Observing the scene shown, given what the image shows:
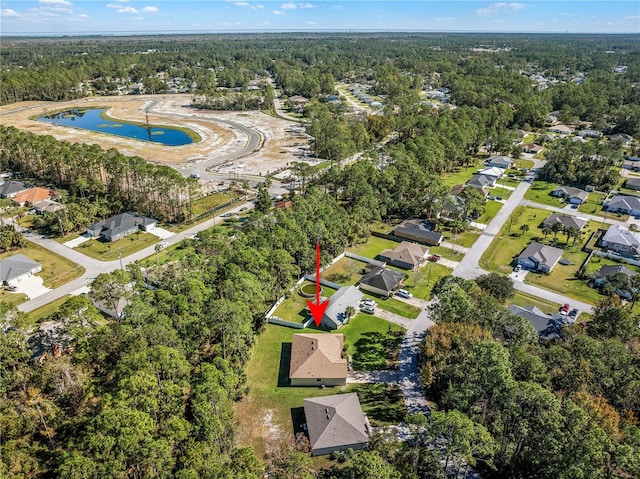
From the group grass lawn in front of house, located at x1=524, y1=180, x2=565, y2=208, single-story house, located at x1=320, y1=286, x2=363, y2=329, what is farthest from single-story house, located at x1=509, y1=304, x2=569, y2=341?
grass lawn in front of house, located at x1=524, y1=180, x2=565, y2=208

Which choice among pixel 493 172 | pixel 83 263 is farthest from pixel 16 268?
pixel 493 172

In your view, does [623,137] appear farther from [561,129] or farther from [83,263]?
[83,263]

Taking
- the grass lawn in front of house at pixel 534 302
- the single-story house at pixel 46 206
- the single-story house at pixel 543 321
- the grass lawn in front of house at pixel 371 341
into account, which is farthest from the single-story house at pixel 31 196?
the grass lawn in front of house at pixel 534 302

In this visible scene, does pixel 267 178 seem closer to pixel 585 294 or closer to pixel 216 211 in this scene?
pixel 216 211

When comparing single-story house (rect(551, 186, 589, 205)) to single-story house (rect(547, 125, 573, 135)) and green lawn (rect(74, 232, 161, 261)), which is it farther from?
green lawn (rect(74, 232, 161, 261))

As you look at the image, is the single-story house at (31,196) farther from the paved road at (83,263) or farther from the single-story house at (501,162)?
the single-story house at (501,162)
